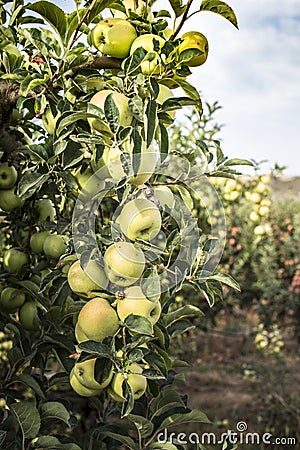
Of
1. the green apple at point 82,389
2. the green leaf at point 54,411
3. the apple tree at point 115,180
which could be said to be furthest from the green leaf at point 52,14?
the green leaf at point 54,411

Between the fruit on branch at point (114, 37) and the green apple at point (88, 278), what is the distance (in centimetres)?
32

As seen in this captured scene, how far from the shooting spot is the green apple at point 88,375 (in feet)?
2.61

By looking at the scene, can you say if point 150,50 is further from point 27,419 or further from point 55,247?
point 27,419

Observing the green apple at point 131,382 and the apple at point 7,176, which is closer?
the green apple at point 131,382

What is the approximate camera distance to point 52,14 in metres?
0.91

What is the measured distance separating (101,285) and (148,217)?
132 millimetres

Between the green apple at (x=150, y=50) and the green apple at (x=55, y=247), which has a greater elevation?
the green apple at (x=150, y=50)

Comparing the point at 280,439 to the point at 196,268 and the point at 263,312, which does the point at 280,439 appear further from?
the point at 196,268

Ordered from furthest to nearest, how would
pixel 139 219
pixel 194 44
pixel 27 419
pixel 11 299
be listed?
1. pixel 11 299
2. pixel 27 419
3. pixel 194 44
4. pixel 139 219

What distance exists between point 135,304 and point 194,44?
39 cm

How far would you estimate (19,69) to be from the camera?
34.6 inches

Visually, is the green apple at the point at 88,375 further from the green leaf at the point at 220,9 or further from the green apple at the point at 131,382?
the green leaf at the point at 220,9

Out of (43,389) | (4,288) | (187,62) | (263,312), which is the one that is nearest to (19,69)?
(187,62)

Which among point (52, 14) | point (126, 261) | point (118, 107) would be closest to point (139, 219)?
point (126, 261)
